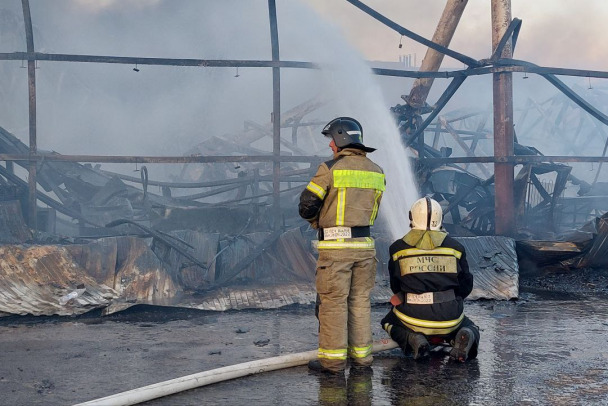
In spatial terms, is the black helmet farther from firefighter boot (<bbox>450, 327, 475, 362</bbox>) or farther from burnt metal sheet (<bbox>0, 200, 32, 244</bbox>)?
burnt metal sheet (<bbox>0, 200, 32, 244</bbox>)

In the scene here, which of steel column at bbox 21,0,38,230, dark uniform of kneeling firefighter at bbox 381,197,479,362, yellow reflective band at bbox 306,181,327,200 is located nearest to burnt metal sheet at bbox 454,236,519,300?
dark uniform of kneeling firefighter at bbox 381,197,479,362

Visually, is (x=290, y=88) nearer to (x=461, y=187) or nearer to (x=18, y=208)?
(x=461, y=187)

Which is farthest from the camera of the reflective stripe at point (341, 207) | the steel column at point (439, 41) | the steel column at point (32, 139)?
the steel column at point (439, 41)

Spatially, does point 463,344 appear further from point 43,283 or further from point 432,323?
point 43,283

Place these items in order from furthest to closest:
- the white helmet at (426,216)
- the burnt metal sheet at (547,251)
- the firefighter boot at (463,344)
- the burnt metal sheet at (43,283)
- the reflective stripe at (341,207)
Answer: the burnt metal sheet at (547,251) < the burnt metal sheet at (43,283) < the white helmet at (426,216) < the firefighter boot at (463,344) < the reflective stripe at (341,207)

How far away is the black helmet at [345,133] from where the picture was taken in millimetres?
5023

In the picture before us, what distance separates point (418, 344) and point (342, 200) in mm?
1167

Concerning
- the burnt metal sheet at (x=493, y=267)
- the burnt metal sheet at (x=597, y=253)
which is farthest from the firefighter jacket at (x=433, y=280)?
the burnt metal sheet at (x=597, y=253)

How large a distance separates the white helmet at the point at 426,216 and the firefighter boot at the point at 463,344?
2.54ft

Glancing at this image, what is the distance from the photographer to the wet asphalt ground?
434 centimetres

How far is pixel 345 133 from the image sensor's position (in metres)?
5.05

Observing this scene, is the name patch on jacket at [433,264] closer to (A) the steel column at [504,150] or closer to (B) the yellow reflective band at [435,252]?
(B) the yellow reflective band at [435,252]

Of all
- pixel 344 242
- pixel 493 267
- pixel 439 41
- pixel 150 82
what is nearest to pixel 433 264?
pixel 344 242

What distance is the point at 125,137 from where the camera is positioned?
24.2m
